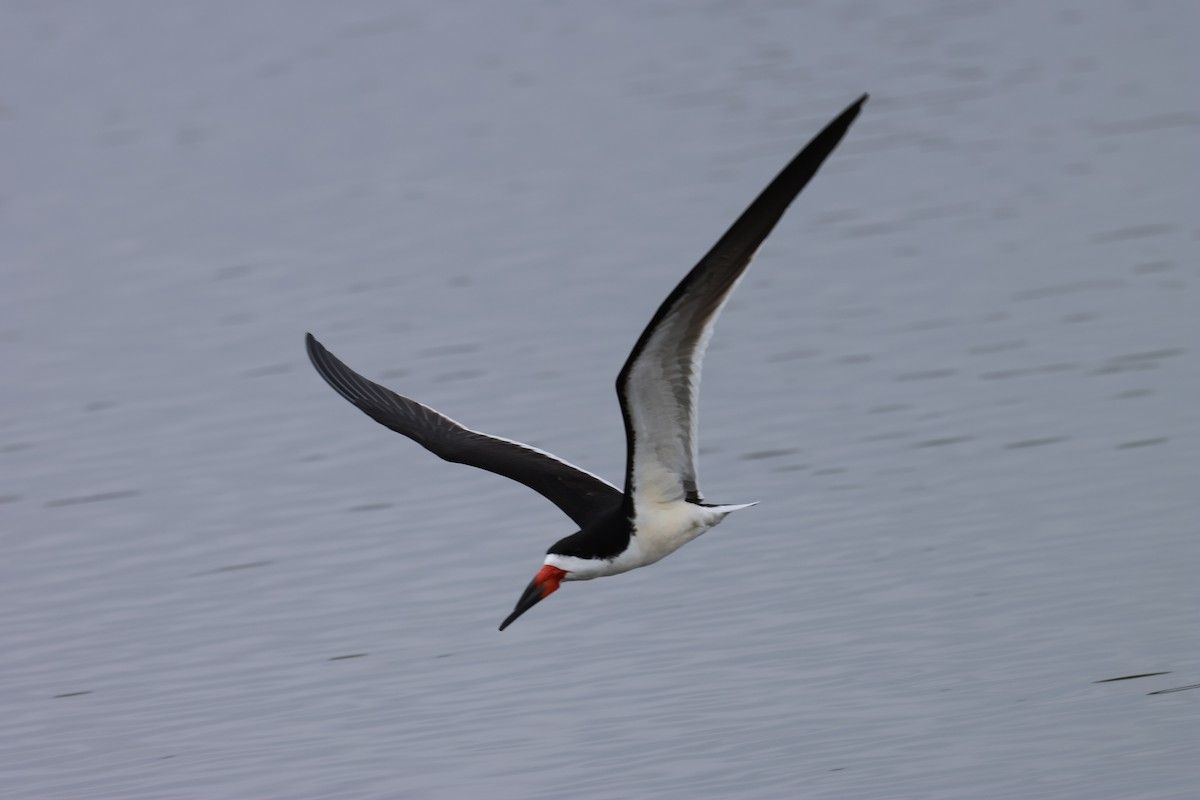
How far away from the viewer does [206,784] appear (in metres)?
9.10

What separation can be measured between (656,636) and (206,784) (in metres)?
2.30

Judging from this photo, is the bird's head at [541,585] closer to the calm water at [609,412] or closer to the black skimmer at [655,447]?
the black skimmer at [655,447]

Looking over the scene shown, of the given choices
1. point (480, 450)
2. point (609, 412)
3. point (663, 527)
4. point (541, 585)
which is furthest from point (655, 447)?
point (609, 412)

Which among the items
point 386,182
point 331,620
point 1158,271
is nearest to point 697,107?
point 386,182

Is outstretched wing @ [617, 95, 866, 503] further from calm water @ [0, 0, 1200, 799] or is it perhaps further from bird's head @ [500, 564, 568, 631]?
calm water @ [0, 0, 1200, 799]

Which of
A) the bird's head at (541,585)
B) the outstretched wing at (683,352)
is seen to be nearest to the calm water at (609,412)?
the bird's head at (541,585)

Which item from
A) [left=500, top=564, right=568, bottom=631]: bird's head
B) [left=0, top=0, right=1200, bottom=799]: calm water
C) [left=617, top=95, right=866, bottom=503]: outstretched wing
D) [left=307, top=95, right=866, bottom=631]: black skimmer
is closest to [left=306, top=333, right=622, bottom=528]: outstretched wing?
[left=307, top=95, right=866, bottom=631]: black skimmer

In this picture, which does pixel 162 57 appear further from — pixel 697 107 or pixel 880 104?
pixel 880 104

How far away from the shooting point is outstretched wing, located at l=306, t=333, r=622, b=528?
916 cm

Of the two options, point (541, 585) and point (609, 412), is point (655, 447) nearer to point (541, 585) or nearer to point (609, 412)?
point (541, 585)

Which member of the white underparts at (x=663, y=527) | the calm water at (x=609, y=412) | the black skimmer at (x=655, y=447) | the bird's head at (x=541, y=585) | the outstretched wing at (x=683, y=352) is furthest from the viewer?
the calm water at (x=609, y=412)

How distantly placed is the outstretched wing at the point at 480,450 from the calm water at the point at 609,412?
0.95 meters

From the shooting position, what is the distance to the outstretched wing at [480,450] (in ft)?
30.1

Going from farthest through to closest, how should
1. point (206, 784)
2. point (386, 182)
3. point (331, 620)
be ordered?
point (386, 182), point (331, 620), point (206, 784)
